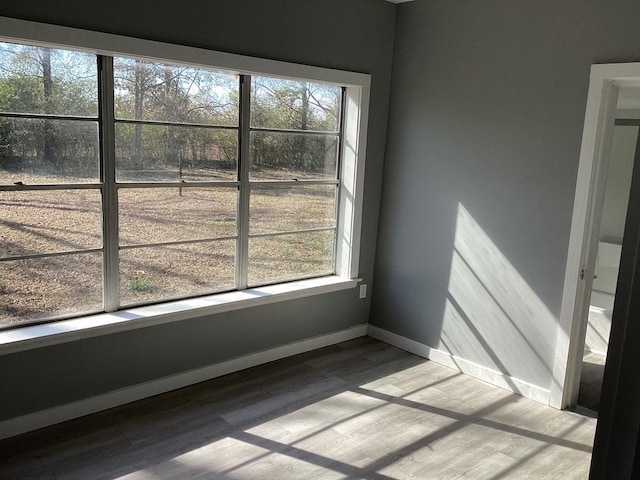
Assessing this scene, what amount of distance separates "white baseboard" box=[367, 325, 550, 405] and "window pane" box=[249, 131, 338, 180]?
139 centimetres

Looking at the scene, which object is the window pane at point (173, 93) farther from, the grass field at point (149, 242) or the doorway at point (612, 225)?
the doorway at point (612, 225)

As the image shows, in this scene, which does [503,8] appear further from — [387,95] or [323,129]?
[323,129]

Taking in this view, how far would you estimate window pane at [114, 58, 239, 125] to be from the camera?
3.19 meters

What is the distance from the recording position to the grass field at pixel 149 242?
2.98m

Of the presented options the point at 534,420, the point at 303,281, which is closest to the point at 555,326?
the point at 534,420

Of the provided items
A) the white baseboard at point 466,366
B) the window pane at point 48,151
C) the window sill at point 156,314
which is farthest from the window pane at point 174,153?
the white baseboard at point 466,366

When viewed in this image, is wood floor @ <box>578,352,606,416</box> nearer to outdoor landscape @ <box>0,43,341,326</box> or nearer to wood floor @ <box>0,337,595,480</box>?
wood floor @ <box>0,337,595,480</box>

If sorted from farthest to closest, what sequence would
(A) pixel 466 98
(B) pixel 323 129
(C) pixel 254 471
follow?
(B) pixel 323 129
(A) pixel 466 98
(C) pixel 254 471

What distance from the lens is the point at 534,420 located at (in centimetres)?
347

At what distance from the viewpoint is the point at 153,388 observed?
350cm

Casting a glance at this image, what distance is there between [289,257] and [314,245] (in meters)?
0.25

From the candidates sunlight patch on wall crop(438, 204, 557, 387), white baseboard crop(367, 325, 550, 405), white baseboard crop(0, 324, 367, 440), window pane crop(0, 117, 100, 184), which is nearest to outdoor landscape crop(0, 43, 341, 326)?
window pane crop(0, 117, 100, 184)

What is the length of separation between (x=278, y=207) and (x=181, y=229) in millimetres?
783

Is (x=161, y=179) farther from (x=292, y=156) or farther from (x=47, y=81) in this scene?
(x=292, y=156)
